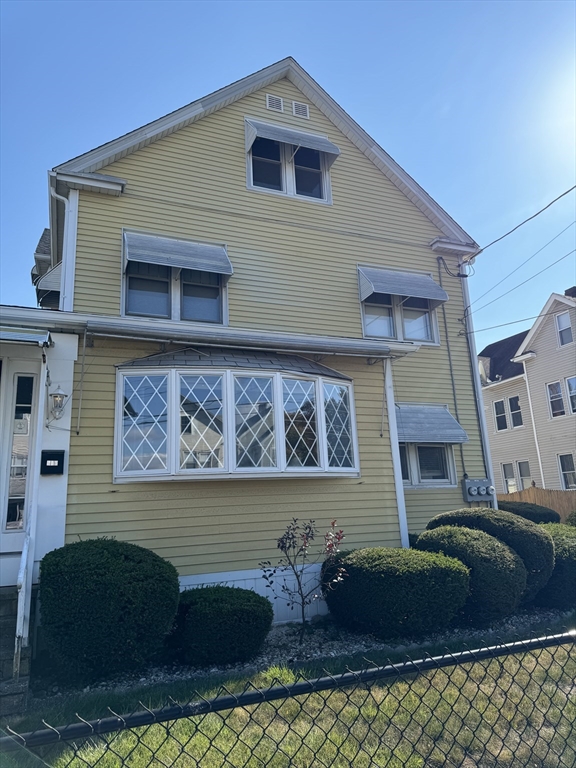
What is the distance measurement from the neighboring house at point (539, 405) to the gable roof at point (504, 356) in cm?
5

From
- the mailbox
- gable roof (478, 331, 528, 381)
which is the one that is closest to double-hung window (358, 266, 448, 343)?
the mailbox

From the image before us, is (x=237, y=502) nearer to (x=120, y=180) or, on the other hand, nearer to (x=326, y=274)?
(x=326, y=274)

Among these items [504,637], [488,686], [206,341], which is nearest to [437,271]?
[206,341]

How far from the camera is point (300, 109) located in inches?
453

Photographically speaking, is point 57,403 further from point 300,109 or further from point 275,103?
point 300,109

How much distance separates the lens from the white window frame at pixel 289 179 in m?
10.7

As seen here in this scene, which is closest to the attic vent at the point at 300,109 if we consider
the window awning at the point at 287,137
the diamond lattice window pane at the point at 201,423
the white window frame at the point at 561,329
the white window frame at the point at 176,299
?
the window awning at the point at 287,137

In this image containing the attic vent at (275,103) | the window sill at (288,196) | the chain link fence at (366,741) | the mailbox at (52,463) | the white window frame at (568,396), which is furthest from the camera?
the white window frame at (568,396)

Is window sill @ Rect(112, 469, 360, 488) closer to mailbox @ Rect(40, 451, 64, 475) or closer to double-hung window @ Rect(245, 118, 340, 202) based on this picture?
mailbox @ Rect(40, 451, 64, 475)

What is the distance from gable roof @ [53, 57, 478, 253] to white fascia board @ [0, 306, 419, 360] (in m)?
3.32

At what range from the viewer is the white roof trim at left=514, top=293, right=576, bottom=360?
20.8 meters

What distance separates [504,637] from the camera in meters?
6.53

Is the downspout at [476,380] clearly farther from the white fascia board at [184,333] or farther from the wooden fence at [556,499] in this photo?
the wooden fence at [556,499]

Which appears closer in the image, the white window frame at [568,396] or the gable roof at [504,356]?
the white window frame at [568,396]
